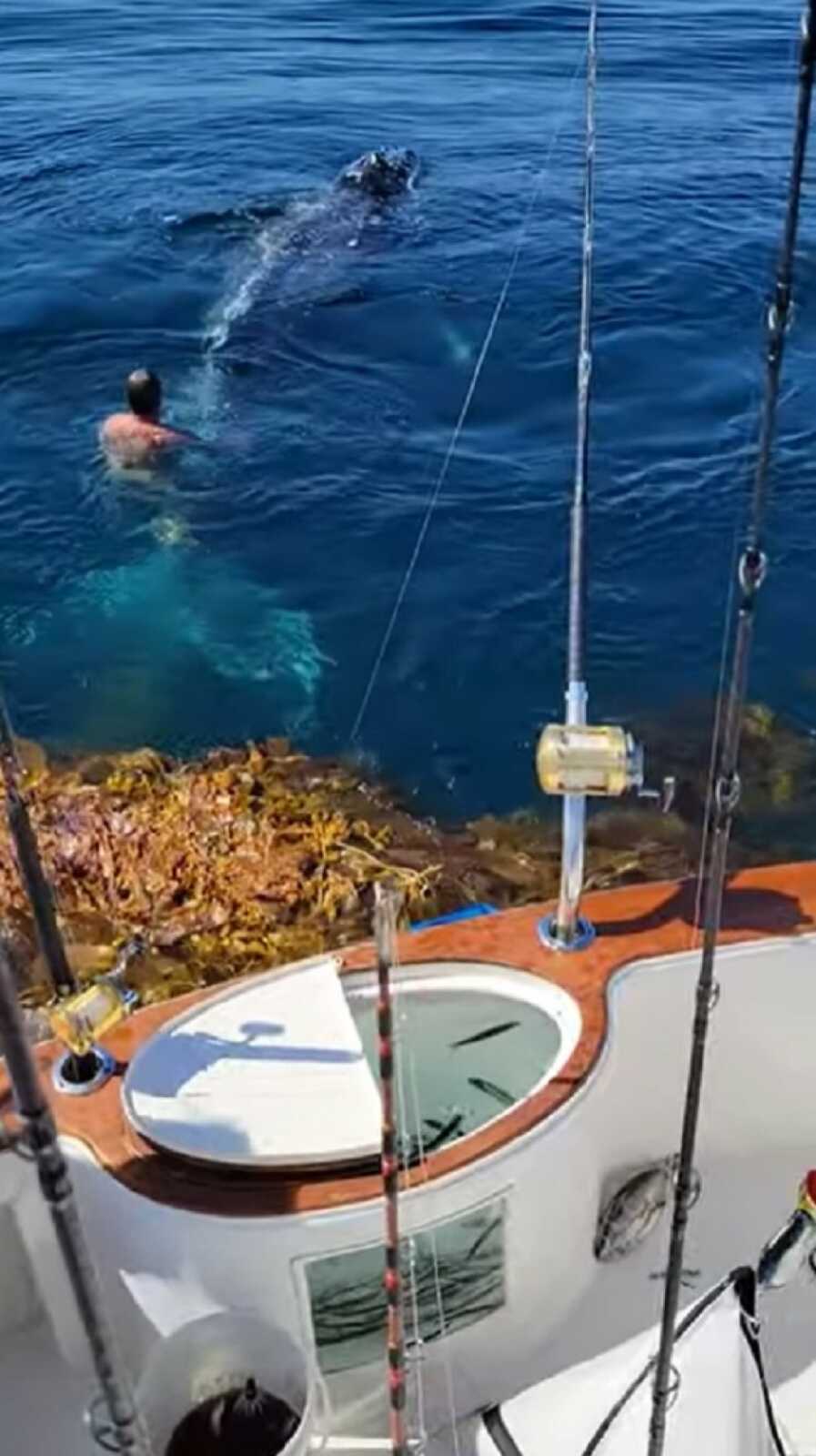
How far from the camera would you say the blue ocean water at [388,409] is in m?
10.7

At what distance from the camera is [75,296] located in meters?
16.1

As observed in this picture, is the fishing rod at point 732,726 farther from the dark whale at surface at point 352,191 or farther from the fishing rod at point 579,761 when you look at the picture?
the dark whale at surface at point 352,191

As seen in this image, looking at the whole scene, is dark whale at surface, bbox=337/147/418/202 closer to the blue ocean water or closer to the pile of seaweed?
the blue ocean water

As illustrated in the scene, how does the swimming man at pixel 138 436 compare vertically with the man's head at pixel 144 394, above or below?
below

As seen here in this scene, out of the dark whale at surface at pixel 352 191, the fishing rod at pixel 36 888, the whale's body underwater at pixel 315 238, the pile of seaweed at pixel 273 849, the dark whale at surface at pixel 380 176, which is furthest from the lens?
the dark whale at surface at pixel 380 176

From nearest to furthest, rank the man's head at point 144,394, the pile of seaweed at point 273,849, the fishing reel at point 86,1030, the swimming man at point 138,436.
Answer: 1. the fishing reel at point 86,1030
2. the pile of seaweed at point 273,849
3. the man's head at point 144,394
4. the swimming man at point 138,436

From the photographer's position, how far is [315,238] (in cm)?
1753

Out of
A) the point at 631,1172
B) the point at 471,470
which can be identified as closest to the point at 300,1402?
the point at 631,1172

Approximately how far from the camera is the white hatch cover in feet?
14.4

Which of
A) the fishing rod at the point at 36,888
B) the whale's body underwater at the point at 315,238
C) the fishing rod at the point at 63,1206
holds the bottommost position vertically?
the whale's body underwater at the point at 315,238

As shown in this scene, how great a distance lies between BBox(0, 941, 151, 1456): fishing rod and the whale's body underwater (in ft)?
44.8

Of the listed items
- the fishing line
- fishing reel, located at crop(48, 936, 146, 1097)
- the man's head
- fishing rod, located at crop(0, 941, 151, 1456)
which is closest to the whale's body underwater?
the fishing line

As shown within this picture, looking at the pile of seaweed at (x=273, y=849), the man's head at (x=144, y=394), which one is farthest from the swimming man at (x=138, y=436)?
the pile of seaweed at (x=273, y=849)

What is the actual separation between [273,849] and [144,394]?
5.16 metres
